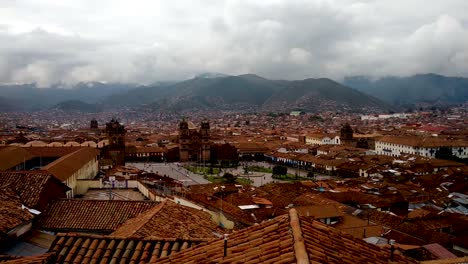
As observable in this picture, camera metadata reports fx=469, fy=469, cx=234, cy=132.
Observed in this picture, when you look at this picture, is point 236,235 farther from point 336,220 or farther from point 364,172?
point 364,172

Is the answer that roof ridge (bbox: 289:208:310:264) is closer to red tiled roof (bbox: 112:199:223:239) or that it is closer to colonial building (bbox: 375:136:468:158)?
red tiled roof (bbox: 112:199:223:239)

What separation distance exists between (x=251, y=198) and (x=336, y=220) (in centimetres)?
593

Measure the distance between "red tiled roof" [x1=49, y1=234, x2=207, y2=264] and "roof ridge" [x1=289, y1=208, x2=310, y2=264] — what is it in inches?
70.2

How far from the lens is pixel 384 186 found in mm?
30781

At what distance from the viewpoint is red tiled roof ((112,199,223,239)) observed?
28.3ft

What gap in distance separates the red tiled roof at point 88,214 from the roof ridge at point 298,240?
27.0ft

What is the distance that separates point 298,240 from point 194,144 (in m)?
58.4

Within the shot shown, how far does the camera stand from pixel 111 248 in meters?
5.39

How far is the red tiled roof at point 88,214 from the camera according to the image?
1134cm

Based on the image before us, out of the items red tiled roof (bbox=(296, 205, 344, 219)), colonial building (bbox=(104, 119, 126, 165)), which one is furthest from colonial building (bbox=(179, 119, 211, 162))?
red tiled roof (bbox=(296, 205, 344, 219))

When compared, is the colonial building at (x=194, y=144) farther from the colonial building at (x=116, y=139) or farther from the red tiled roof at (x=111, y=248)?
the red tiled roof at (x=111, y=248)

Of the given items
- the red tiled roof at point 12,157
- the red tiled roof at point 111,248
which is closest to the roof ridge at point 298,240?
the red tiled roof at point 111,248

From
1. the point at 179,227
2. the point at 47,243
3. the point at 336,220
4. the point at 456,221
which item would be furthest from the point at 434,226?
the point at 47,243

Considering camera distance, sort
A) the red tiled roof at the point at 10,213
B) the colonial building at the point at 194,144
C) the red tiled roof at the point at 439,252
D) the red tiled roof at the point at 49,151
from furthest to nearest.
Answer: the colonial building at the point at 194,144 → the red tiled roof at the point at 49,151 → the red tiled roof at the point at 439,252 → the red tiled roof at the point at 10,213
